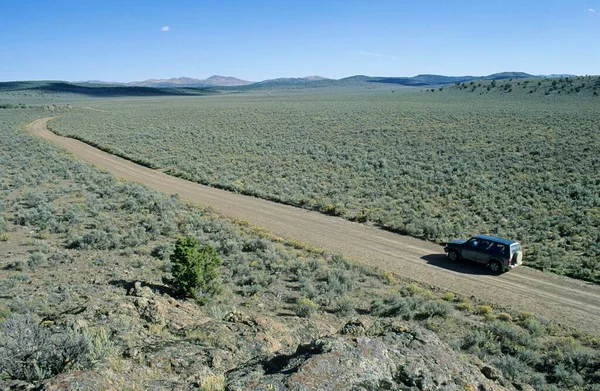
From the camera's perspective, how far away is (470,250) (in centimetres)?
1739

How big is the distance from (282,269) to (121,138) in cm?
4800

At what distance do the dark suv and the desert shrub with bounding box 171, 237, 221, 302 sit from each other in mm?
10228

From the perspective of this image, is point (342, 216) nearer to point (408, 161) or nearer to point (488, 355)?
point (488, 355)

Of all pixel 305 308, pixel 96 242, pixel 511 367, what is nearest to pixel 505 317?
pixel 511 367

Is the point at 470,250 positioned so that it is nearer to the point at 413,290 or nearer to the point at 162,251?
the point at 413,290

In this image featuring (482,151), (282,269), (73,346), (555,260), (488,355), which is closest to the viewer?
(73,346)

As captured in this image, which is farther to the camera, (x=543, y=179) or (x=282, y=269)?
(x=543, y=179)

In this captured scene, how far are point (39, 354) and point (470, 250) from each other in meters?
15.5

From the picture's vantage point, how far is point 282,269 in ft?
54.0

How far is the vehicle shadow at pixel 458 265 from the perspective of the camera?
56.2 ft

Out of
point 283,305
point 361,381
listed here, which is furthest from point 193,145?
point 361,381

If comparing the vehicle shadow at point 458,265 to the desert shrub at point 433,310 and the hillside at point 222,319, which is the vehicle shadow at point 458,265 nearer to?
the hillside at point 222,319

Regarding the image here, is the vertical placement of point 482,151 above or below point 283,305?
above

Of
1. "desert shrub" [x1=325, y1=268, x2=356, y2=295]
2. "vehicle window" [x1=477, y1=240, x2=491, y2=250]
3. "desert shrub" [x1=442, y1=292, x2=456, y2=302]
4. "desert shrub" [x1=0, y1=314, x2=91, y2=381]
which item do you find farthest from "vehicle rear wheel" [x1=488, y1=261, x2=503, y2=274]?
"desert shrub" [x1=0, y1=314, x2=91, y2=381]
